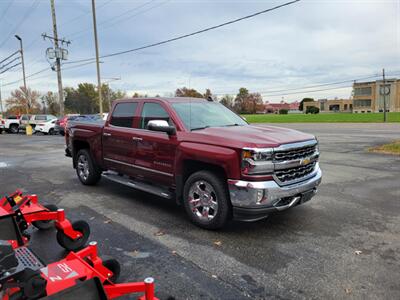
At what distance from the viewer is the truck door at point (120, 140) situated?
5.70m

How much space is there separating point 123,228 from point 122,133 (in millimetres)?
1941

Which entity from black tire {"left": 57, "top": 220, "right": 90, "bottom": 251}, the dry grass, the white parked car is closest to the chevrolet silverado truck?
black tire {"left": 57, "top": 220, "right": 90, "bottom": 251}

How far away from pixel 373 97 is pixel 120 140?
12218 centimetres

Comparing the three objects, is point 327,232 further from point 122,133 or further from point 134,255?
point 122,133

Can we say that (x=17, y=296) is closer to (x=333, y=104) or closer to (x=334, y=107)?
(x=334, y=107)

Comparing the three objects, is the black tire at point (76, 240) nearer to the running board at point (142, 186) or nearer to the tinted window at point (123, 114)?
the running board at point (142, 186)

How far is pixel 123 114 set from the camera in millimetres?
6059

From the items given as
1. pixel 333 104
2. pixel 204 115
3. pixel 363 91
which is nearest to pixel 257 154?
pixel 204 115

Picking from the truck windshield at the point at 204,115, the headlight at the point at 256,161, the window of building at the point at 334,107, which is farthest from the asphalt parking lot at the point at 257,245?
the window of building at the point at 334,107

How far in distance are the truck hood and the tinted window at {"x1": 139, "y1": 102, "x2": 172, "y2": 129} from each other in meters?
0.78

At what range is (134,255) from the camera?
3.75 m

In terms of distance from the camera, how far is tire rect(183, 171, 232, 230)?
4198 millimetres

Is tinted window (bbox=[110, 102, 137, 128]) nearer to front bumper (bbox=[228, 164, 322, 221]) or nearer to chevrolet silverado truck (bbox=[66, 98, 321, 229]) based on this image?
chevrolet silverado truck (bbox=[66, 98, 321, 229])

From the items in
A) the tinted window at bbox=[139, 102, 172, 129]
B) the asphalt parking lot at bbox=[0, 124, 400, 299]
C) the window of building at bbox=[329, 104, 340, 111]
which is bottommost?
the asphalt parking lot at bbox=[0, 124, 400, 299]
